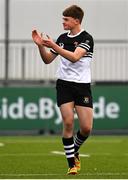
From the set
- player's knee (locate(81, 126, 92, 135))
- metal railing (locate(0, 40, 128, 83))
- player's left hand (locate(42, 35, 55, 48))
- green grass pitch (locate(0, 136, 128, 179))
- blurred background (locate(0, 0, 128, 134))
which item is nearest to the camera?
player's left hand (locate(42, 35, 55, 48))

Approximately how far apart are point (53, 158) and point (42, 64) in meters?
10.0

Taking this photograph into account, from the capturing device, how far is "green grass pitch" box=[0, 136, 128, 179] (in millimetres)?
12539

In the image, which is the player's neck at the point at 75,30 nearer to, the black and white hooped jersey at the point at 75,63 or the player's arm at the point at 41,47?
the black and white hooped jersey at the point at 75,63

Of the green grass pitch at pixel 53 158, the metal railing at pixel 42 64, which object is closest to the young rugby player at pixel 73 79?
the green grass pitch at pixel 53 158

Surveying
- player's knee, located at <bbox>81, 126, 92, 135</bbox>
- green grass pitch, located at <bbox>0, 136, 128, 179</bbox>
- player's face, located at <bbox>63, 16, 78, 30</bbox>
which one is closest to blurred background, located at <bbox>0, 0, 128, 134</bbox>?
green grass pitch, located at <bbox>0, 136, 128, 179</bbox>

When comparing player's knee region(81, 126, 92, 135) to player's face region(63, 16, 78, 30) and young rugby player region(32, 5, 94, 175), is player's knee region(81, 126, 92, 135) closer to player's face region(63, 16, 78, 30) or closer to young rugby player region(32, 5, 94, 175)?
young rugby player region(32, 5, 94, 175)

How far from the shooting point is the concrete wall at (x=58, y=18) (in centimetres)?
2703

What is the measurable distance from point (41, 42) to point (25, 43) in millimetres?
14557

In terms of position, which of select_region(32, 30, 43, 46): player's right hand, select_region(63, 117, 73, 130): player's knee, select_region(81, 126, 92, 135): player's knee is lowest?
select_region(81, 126, 92, 135): player's knee

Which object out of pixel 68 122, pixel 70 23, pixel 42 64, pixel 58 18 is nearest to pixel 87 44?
pixel 70 23

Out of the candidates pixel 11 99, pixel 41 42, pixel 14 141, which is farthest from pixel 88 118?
pixel 11 99

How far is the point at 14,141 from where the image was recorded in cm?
2150

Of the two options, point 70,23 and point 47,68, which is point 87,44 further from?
point 47,68

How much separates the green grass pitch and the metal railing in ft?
9.16
